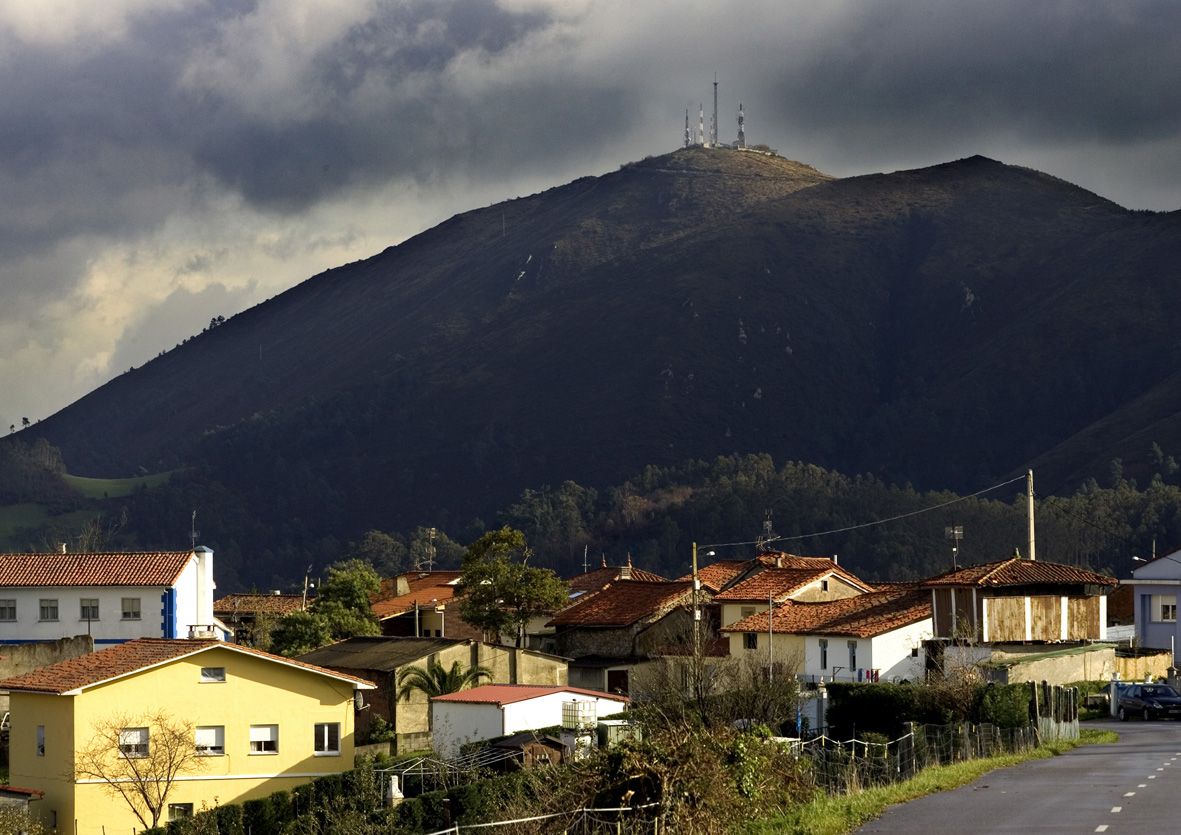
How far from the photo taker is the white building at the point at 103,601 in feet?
290

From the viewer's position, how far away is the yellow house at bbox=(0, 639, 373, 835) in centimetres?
4981

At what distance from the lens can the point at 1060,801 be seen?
31609 millimetres

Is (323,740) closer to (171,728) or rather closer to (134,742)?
(171,728)

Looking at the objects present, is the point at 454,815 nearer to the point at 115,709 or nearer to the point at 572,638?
the point at 115,709

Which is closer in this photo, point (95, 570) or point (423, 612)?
point (95, 570)

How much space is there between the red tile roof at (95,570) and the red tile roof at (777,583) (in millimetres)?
26592

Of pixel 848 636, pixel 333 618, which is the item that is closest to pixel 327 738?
pixel 848 636

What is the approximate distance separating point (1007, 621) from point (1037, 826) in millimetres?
46831

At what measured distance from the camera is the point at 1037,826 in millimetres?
27875

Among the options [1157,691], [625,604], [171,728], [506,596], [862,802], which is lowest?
[1157,691]

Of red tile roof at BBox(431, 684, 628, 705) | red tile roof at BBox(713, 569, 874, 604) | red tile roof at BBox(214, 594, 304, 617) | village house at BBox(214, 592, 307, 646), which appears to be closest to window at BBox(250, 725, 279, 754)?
red tile roof at BBox(431, 684, 628, 705)

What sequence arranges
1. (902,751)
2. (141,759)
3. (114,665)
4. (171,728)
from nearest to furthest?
1. (902,751)
2. (141,759)
3. (171,728)
4. (114,665)

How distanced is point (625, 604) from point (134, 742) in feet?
142

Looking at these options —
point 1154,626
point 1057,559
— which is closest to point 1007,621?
point 1154,626
